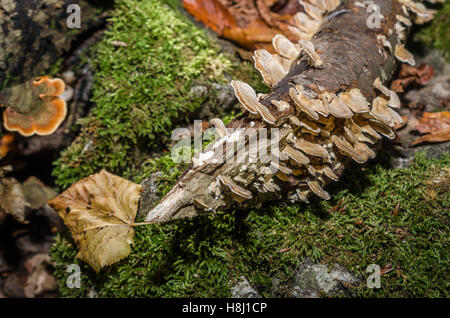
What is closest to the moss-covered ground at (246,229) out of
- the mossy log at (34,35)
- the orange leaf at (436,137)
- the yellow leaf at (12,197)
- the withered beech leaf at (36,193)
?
the orange leaf at (436,137)

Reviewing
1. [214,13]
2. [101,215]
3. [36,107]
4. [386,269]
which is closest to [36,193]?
[36,107]

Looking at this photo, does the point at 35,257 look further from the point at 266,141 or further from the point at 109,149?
the point at 266,141

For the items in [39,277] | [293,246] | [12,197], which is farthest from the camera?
[39,277]

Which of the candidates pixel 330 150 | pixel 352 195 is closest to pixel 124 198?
pixel 330 150

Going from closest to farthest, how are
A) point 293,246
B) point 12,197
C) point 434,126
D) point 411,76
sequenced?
point 293,246 < point 434,126 < point 12,197 < point 411,76

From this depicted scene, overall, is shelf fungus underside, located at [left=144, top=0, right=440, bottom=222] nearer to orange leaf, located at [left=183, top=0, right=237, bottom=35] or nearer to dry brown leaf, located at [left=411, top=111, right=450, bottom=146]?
dry brown leaf, located at [left=411, top=111, right=450, bottom=146]

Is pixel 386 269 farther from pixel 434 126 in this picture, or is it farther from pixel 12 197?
pixel 12 197
